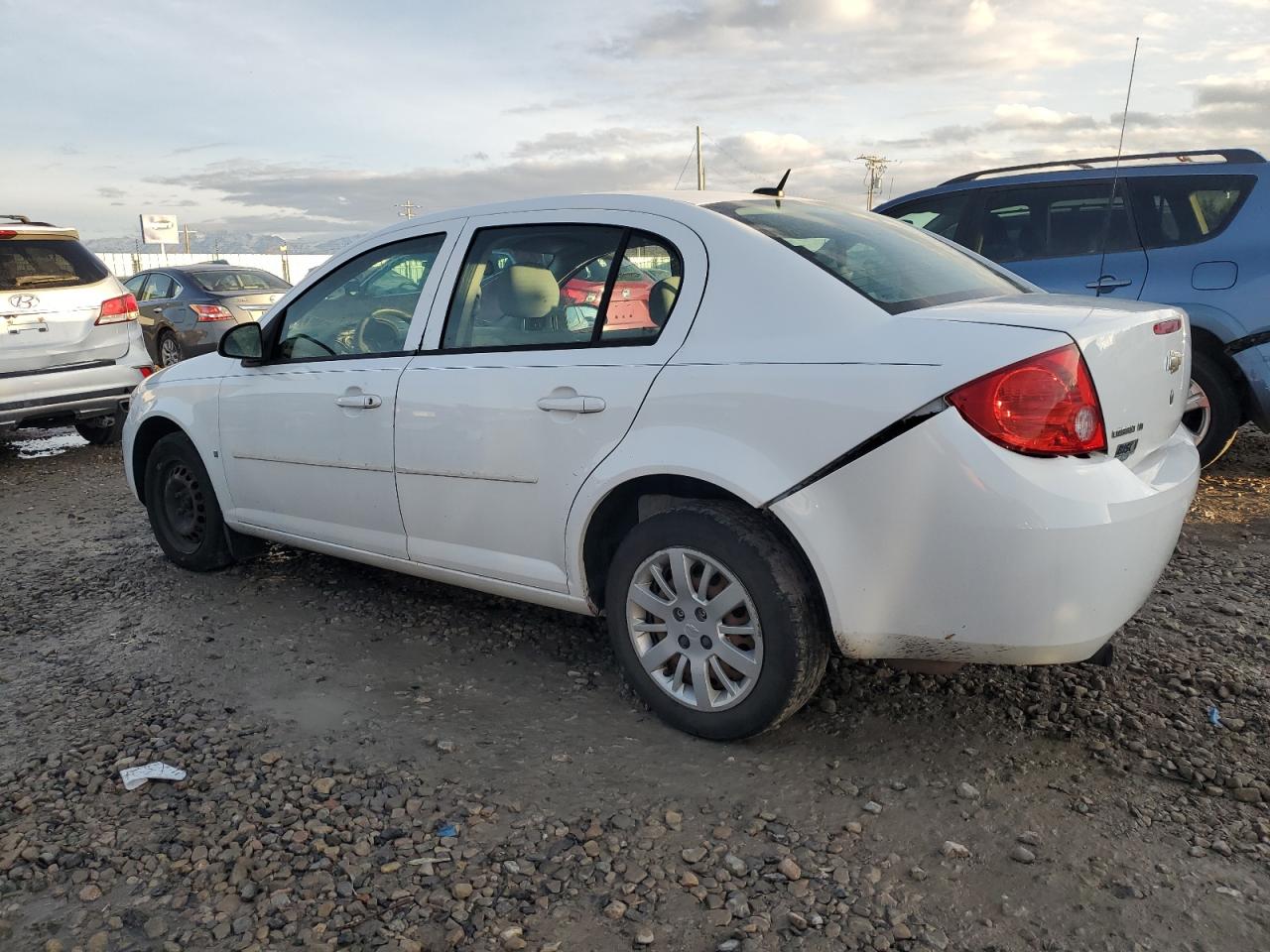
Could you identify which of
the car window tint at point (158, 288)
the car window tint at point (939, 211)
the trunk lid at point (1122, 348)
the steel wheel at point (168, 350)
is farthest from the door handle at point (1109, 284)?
the car window tint at point (158, 288)

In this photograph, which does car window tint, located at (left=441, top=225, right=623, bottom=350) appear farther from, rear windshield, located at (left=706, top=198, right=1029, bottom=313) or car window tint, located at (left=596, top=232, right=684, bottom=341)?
rear windshield, located at (left=706, top=198, right=1029, bottom=313)

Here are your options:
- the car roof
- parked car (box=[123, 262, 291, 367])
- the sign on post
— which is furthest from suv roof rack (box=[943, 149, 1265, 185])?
the sign on post

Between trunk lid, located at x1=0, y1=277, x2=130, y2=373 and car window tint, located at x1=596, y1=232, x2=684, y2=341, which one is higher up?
car window tint, located at x1=596, y1=232, x2=684, y2=341

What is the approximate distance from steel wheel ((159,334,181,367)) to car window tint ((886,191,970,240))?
33.4 ft

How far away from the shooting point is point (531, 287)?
340cm

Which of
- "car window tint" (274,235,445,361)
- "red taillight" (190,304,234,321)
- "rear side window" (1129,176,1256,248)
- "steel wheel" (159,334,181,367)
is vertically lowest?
"steel wheel" (159,334,181,367)

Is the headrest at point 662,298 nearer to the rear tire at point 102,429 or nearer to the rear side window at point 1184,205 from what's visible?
the rear side window at point 1184,205

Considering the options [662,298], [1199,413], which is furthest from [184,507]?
[1199,413]

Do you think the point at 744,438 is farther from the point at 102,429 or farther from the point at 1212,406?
the point at 102,429

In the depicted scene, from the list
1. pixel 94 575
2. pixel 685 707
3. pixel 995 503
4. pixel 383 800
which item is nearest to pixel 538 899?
pixel 383 800

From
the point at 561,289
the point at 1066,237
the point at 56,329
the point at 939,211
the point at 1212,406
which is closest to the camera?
the point at 561,289

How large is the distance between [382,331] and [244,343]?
748 mm

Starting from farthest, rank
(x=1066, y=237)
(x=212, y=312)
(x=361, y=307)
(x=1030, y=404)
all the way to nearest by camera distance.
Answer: (x=212, y=312)
(x=1066, y=237)
(x=361, y=307)
(x=1030, y=404)

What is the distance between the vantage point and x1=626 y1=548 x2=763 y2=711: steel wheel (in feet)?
9.24
